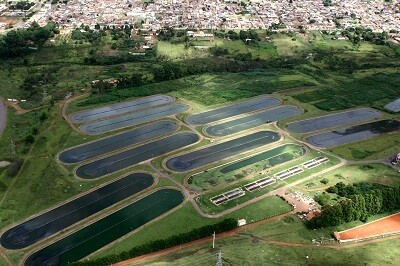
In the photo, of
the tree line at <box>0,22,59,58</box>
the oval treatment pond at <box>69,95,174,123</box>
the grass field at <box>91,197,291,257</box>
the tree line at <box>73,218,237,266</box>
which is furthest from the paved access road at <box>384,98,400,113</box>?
the tree line at <box>0,22,59,58</box>

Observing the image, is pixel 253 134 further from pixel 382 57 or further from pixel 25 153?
pixel 382 57

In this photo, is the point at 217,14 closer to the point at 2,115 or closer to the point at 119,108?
the point at 119,108

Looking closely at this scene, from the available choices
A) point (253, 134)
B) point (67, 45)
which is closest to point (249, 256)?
point (253, 134)

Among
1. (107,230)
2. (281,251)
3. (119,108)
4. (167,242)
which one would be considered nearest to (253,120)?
(119,108)

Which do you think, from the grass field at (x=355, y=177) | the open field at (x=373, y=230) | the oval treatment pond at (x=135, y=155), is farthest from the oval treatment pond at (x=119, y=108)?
the open field at (x=373, y=230)

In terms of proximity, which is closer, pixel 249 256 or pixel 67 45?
pixel 249 256

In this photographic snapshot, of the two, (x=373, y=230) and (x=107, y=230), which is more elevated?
(x=107, y=230)
